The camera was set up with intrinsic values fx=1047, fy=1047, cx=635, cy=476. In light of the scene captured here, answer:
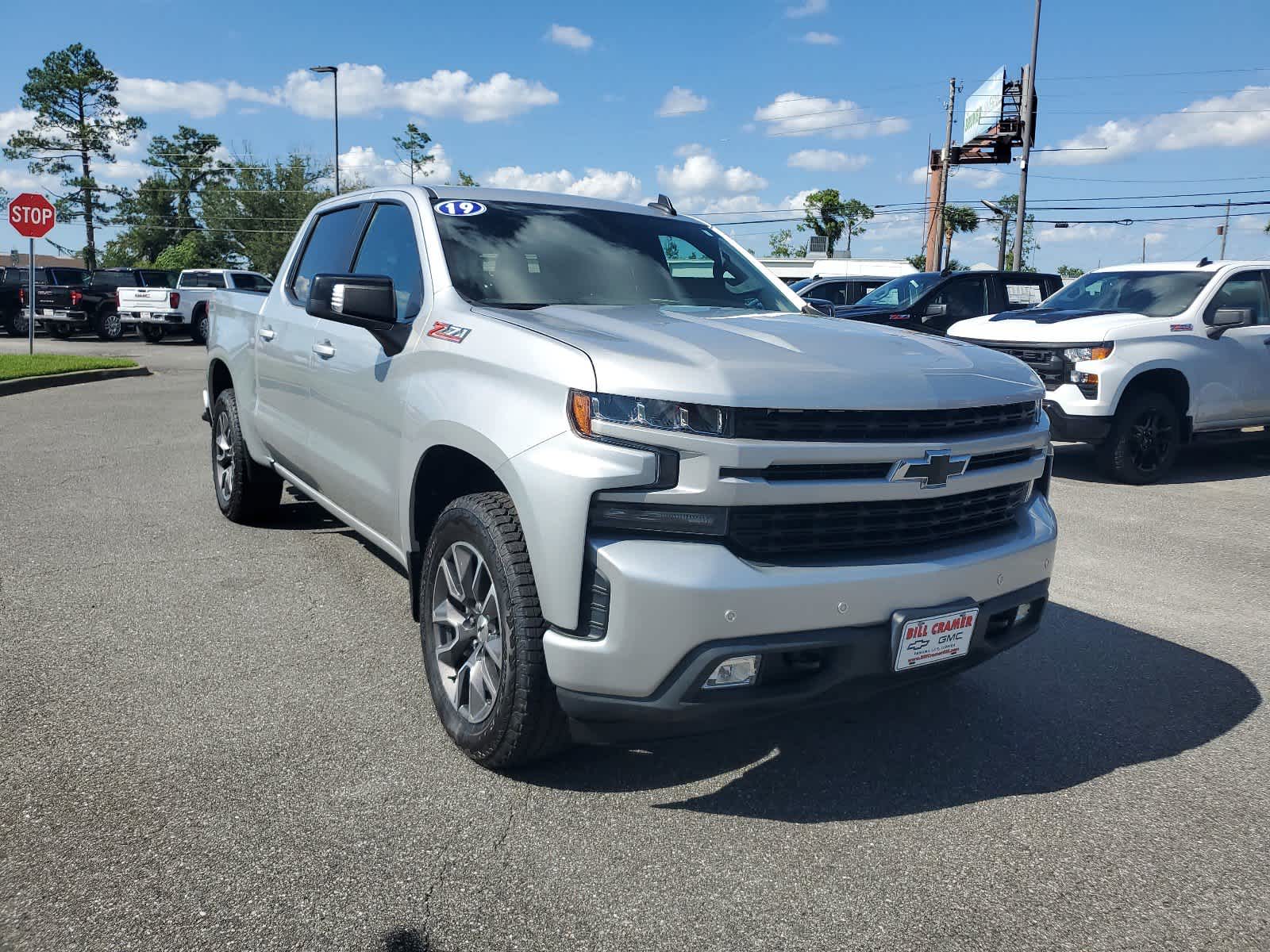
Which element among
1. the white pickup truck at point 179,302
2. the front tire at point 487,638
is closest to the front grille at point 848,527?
the front tire at point 487,638

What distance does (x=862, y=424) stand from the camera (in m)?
2.90

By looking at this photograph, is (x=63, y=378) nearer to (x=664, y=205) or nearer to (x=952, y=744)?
(x=664, y=205)

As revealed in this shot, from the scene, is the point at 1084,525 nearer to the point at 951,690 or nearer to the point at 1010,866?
the point at 951,690

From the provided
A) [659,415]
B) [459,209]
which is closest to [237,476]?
[459,209]

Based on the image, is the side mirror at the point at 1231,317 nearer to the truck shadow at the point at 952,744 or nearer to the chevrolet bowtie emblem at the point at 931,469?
the truck shadow at the point at 952,744

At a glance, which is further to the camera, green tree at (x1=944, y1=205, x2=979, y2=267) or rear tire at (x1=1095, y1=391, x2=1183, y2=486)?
green tree at (x1=944, y1=205, x2=979, y2=267)

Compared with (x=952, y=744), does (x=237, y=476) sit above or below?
above

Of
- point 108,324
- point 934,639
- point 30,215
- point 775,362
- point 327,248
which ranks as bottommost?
point 934,639

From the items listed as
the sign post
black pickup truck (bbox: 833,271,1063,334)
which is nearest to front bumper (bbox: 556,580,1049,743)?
black pickup truck (bbox: 833,271,1063,334)

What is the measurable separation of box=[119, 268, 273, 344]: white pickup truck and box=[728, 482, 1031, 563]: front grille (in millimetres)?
24293

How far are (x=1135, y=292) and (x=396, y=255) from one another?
8.02 meters

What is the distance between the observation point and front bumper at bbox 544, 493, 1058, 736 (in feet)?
8.75

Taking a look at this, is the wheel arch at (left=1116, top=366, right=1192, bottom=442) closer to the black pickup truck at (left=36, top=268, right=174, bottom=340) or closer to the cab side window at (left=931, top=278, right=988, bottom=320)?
the cab side window at (left=931, top=278, right=988, bottom=320)

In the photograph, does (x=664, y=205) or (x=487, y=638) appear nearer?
(x=487, y=638)
